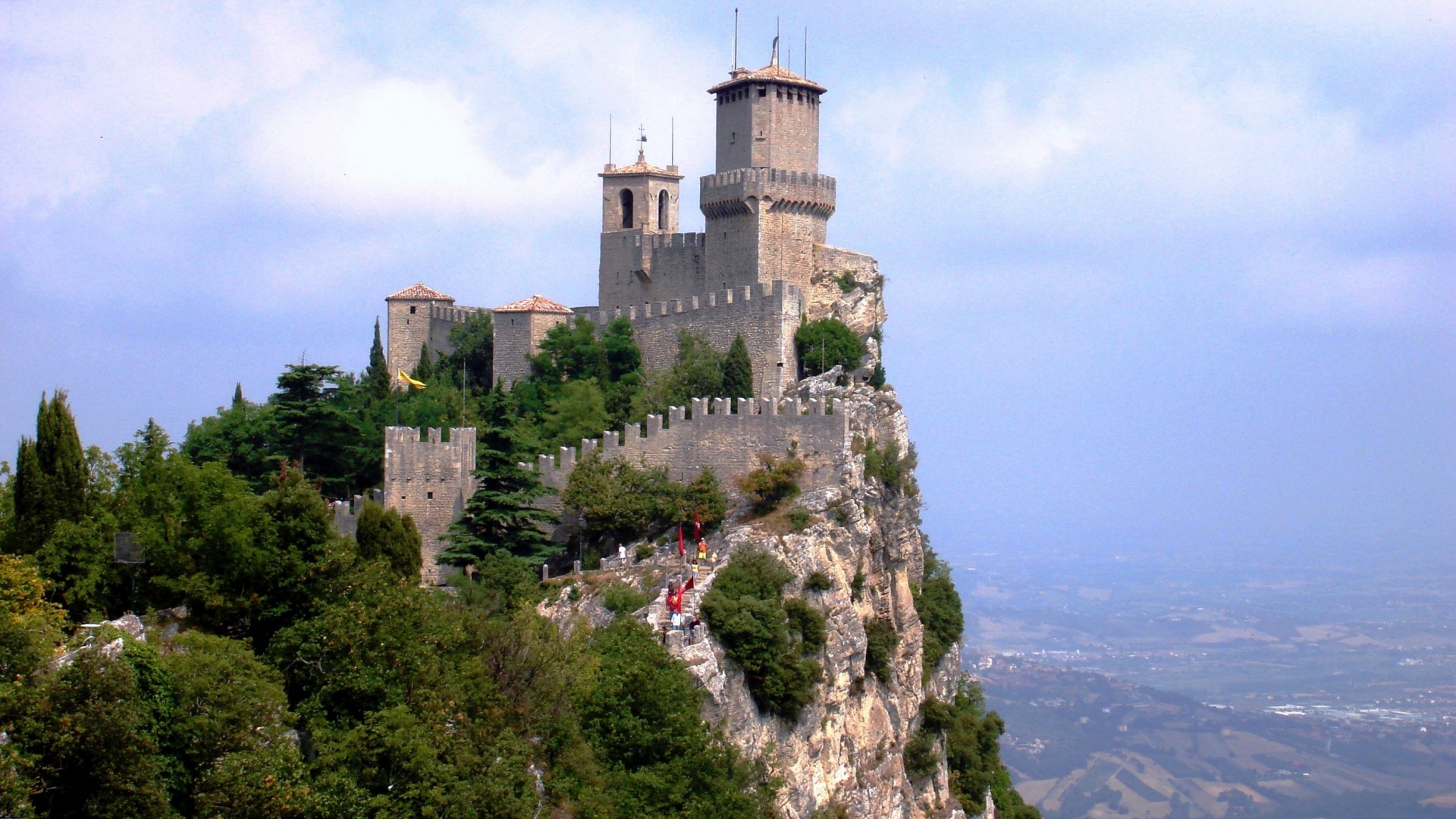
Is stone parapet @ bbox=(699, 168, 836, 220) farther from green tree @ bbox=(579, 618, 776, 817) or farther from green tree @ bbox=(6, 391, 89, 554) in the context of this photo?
green tree @ bbox=(6, 391, 89, 554)

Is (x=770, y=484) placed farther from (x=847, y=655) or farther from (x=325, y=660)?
(x=325, y=660)

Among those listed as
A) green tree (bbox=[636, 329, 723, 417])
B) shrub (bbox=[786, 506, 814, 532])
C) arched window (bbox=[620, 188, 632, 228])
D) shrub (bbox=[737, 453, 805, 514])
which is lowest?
shrub (bbox=[786, 506, 814, 532])

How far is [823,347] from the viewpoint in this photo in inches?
2092

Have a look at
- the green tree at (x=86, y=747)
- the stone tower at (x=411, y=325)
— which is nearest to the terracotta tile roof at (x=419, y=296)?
the stone tower at (x=411, y=325)

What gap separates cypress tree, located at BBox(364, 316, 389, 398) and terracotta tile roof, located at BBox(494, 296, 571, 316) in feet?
15.4

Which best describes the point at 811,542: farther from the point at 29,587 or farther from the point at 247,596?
the point at 29,587

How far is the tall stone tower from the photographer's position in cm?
5600

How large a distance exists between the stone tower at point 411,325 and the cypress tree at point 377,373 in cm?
43

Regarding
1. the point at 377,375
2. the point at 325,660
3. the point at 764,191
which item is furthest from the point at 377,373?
the point at 325,660

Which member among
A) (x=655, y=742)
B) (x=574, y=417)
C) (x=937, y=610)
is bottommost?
(x=655, y=742)

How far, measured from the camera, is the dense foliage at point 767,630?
134ft

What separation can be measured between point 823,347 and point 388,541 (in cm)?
1731

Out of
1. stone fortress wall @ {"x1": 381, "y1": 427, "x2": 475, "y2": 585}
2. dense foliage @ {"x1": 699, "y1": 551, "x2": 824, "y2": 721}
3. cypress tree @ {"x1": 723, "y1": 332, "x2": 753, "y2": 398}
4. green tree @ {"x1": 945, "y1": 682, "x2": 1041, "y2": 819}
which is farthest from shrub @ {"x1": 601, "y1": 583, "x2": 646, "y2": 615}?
green tree @ {"x1": 945, "y1": 682, "x2": 1041, "y2": 819}

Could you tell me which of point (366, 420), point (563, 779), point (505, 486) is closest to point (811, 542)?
point (505, 486)
